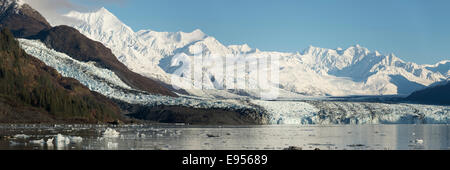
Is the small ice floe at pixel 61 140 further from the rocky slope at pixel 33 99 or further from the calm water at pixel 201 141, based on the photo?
the rocky slope at pixel 33 99

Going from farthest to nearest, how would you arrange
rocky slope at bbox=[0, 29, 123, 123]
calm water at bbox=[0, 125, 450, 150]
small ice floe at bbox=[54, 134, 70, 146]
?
rocky slope at bbox=[0, 29, 123, 123]
small ice floe at bbox=[54, 134, 70, 146]
calm water at bbox=[0, 125, 450, 150]

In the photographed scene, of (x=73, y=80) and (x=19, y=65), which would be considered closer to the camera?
(x=19, y=65)

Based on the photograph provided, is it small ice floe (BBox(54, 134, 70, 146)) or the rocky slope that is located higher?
the rocky slope

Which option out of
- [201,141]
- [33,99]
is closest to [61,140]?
[201,141]

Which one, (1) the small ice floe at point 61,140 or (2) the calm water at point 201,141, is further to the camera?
(1) the small ice floe at point 61,140

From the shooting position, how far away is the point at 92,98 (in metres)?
178

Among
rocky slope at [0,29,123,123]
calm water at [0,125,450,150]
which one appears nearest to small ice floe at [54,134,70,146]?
calm water at [0,125,450,150]

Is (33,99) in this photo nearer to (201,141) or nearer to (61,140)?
(201,141)

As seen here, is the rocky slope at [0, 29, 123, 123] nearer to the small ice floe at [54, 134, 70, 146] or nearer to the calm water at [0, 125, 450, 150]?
the calm water at [0, 125, 450, 150]

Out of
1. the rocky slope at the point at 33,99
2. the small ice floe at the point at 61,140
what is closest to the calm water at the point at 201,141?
the small ice floe at the point at 61,140
